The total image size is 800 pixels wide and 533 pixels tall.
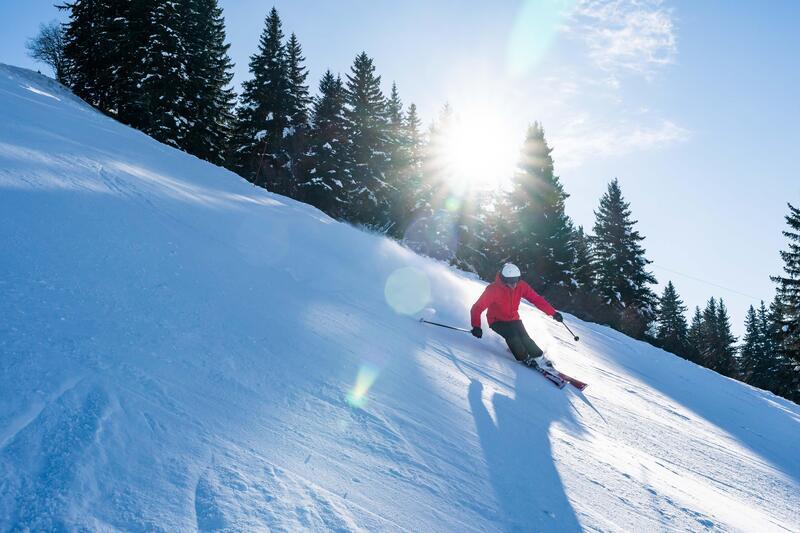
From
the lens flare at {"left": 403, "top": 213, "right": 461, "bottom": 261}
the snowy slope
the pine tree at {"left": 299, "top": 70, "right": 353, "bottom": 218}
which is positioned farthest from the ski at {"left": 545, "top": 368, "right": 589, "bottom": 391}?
the lens flare at {"left": 403, "top": 213, "right": 461, "bottom": 261}

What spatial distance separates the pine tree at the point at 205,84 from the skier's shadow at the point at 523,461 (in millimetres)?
25693

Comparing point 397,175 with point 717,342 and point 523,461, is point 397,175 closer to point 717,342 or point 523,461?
point 523,461

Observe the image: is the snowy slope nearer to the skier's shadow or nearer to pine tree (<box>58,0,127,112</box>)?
the skier's shadow

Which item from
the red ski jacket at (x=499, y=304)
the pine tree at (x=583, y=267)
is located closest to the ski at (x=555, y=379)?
the red ski jacket at (x=499, y=304)

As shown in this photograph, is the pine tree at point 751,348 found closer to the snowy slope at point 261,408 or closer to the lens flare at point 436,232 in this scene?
the lens flare at point 436,232

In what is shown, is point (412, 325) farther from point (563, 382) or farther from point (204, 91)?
point (204, 91)

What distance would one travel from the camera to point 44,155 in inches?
181

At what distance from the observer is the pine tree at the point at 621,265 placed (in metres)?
31.8

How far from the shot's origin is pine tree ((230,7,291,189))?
27469mm

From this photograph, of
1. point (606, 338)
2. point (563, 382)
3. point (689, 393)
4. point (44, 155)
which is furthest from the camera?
point (606, 338)

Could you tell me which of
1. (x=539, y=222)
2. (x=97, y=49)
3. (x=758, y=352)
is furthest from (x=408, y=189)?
(x=758, y=352)

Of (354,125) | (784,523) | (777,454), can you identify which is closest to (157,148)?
(784,523)

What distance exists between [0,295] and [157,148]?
319 inches

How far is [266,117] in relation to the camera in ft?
91.4
